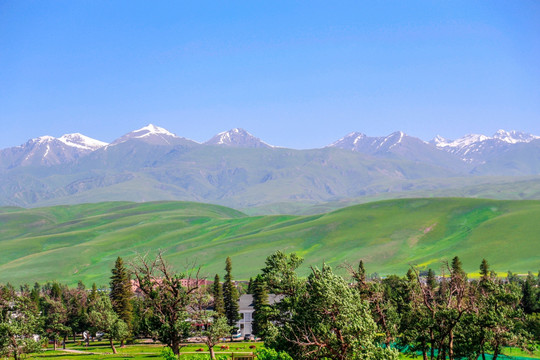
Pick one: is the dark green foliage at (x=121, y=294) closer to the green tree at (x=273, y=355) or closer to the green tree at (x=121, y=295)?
the green tree at (x=121, y=295)

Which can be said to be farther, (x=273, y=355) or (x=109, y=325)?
(x=109, y=325)

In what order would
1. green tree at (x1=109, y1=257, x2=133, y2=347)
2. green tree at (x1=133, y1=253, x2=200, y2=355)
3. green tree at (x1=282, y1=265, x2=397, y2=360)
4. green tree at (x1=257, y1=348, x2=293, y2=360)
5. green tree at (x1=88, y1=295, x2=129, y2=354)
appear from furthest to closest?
green tree at (x1=109, y1=257, x2=133, y2=347), green tree at (x1=88, y1=295, x2=129, y2=354), green tree at (x1=133, y1=253, x2=200, y2=355), green tree at (x1=257, y1=348, x2=293, y2=360), green tree at (x1=282, y1=265, x2=397, y2=360)

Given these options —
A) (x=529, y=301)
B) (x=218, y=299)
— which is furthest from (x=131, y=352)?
(x=529, y=301)

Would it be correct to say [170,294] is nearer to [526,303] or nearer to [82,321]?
[82,321]

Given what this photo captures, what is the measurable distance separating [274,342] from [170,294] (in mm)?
15729

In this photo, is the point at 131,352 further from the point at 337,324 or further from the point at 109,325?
the point at 337,324

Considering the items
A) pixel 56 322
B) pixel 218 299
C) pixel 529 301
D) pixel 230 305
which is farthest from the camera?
pixel 230 305

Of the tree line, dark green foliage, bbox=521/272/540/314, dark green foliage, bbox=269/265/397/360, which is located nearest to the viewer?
dark green foliage, bbox=269/265/397/360

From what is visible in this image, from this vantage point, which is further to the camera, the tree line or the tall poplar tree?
the tall poplar tree

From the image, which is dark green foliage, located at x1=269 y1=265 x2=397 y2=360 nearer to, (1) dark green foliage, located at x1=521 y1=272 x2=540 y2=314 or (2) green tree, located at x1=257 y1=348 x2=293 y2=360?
(2) green tree, located at x1=257 y1=348 x2=293 y2=360

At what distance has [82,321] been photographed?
392ft

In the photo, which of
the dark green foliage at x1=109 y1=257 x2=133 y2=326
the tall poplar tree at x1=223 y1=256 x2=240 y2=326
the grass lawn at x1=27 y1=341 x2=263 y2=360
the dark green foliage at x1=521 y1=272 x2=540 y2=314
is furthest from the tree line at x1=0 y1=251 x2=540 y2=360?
the dark green foliage at x1=521 y1=272 x2=540 y2=314

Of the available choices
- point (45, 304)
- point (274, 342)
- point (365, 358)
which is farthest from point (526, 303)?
point (45, 304)

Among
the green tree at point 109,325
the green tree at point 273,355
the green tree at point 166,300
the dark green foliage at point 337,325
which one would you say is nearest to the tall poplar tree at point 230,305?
the green tree at point 109,325
